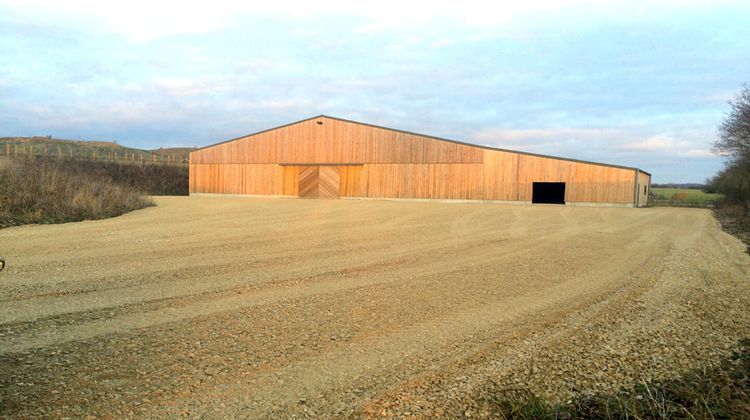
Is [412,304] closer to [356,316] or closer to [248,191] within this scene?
[356,316]

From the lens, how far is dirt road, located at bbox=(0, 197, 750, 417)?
333 cm

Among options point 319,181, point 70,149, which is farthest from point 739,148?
point 70,149

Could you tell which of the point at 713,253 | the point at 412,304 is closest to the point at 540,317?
the point at 412,304

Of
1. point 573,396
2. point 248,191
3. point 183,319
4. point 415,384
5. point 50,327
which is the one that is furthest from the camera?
point 248,191

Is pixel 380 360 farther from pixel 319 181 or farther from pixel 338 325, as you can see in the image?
pixel 319 181

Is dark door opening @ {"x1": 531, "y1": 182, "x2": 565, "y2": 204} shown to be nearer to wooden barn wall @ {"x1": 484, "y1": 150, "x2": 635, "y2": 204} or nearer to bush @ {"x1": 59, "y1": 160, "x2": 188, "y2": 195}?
wooden barn wall @ {"x1": 484, "y1": 150, "x2": 635, "y2": 204}

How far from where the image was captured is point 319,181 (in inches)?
1366

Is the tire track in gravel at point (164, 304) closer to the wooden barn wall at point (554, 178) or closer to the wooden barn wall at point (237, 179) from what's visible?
the wooden barn wall at point (554, 178)

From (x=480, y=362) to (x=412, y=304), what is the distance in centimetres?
190

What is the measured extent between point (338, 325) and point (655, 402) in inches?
115

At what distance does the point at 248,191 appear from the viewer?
36.4 metres

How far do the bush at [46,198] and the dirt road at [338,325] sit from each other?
5.63 m

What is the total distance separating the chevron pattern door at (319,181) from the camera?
113 ft

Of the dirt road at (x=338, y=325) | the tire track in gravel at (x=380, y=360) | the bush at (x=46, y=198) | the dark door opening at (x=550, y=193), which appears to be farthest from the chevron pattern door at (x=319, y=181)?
the tire track in gravel at (x=380, y=360)
